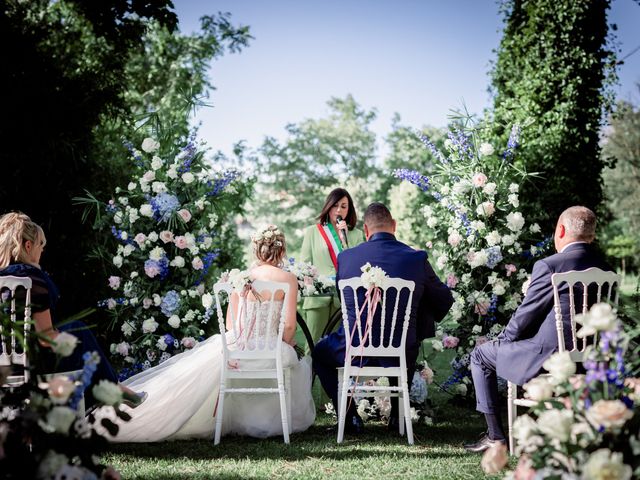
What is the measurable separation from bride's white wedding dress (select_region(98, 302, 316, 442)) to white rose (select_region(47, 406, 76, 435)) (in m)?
2.74

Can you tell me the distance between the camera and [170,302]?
637cm

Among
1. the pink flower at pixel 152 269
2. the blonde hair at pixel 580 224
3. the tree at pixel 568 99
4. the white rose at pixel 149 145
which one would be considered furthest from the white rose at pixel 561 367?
the tree at pixel 568 99

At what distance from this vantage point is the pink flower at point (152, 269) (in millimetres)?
6309

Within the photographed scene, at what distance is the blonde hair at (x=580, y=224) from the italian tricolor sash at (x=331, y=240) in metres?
3.01

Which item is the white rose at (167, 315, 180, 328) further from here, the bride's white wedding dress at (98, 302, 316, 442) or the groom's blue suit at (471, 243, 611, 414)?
the groom's blue suit at (471, 243, 611, 414)

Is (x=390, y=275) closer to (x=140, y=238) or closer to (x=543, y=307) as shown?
(x=543, y=307)

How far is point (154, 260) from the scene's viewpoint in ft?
20.9

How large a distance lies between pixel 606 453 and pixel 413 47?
550 inches

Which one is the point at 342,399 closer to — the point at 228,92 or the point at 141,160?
the point at 141,160

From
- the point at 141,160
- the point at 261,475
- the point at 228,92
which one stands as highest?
the point at 228,92

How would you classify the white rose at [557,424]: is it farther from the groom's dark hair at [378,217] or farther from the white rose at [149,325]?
the white rose at [149,325]

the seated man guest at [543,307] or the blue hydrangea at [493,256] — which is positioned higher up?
the blue hydrangea at [493,256]

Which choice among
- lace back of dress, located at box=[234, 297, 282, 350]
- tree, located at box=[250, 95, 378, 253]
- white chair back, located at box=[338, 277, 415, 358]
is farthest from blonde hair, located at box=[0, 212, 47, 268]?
tree, located at box=[250, 95, 378, 253]

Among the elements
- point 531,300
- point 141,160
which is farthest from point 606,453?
point 141,160
